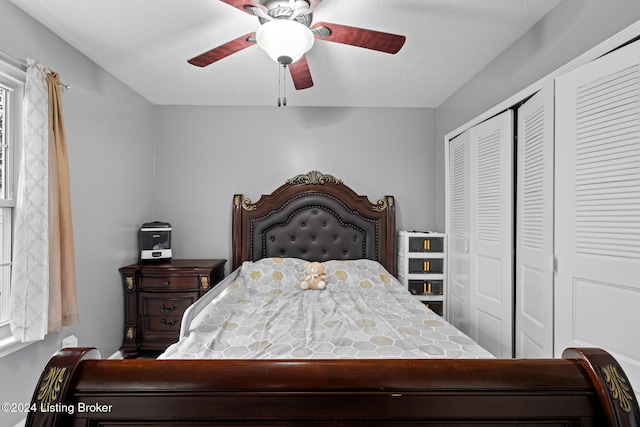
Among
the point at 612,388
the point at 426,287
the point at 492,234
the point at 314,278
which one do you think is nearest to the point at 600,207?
the point at 492,234

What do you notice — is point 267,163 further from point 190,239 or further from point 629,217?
point 629,217

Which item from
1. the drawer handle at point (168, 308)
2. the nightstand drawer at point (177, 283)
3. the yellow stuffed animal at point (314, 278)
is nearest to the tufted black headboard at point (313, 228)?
the yellow stuffed animal at point (314, 278)

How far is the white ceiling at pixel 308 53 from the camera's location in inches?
71.0

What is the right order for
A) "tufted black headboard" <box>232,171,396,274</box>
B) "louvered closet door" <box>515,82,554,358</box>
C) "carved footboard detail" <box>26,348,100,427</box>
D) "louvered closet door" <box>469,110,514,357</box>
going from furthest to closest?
"tufted black headboard" <box>232,171,396,274</box>
"louvered closet door" <box>469,110,514,357</box>
"louvered closet door" <box>515,82,554,358</box>
"carved footboard detail" <box>26,348,100,427</box>

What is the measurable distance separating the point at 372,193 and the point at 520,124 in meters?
1.60

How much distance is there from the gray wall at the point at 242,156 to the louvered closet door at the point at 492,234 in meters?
1.08

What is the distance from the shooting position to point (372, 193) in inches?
137

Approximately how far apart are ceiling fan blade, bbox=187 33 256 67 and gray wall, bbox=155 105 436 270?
1564mm

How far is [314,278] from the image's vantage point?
9.36ft

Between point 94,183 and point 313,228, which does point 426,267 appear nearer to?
point 313,228

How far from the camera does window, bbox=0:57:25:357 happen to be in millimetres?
1843

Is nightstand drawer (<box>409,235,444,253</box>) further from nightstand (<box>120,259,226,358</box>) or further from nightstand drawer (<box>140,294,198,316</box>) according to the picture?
nightstand drawer (<box>140,294,198,316</box>)

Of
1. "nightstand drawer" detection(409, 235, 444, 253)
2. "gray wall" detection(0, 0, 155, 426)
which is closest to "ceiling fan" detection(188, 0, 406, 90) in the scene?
"gray wall" detection(0, 0, 155, 426)

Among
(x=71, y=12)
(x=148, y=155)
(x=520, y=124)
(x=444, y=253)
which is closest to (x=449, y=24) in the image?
(x=520, y=124)
